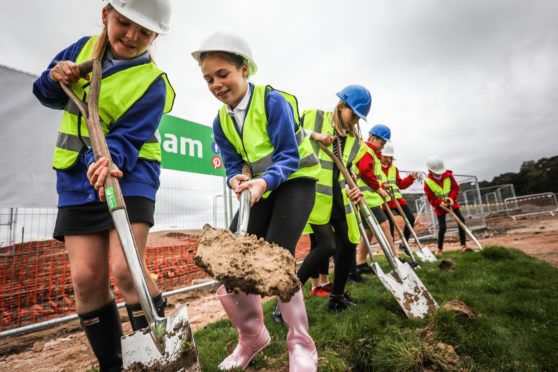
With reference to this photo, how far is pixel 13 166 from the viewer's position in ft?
13.5

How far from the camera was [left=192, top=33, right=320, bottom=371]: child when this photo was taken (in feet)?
6.22

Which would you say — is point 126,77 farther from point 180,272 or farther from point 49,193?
point 180,272

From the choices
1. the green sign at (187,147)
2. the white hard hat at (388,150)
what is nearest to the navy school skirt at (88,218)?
the green sign at (187,147)

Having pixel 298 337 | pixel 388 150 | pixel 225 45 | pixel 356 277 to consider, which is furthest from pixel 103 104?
pixel 388 150

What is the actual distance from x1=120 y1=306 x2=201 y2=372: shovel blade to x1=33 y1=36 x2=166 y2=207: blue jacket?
0.81 meters

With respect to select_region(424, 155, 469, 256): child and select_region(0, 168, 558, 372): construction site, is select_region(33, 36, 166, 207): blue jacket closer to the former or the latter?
select_region(0, 168, 558, 372): construction site

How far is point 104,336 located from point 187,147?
511cm

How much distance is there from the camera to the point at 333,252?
296 cm

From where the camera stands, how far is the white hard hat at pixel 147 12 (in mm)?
1676

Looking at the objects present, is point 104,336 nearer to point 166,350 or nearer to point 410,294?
point 166,350

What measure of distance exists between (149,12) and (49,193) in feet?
13.1

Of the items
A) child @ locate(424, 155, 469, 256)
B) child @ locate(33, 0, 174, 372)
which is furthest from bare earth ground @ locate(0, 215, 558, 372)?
child @ locate(424, 155, 469, 256)

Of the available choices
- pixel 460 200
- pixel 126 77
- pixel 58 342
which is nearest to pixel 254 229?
pixel 126 77

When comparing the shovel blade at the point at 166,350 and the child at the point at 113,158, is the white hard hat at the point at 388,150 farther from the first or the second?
the shovel blade at the point at 166,350
